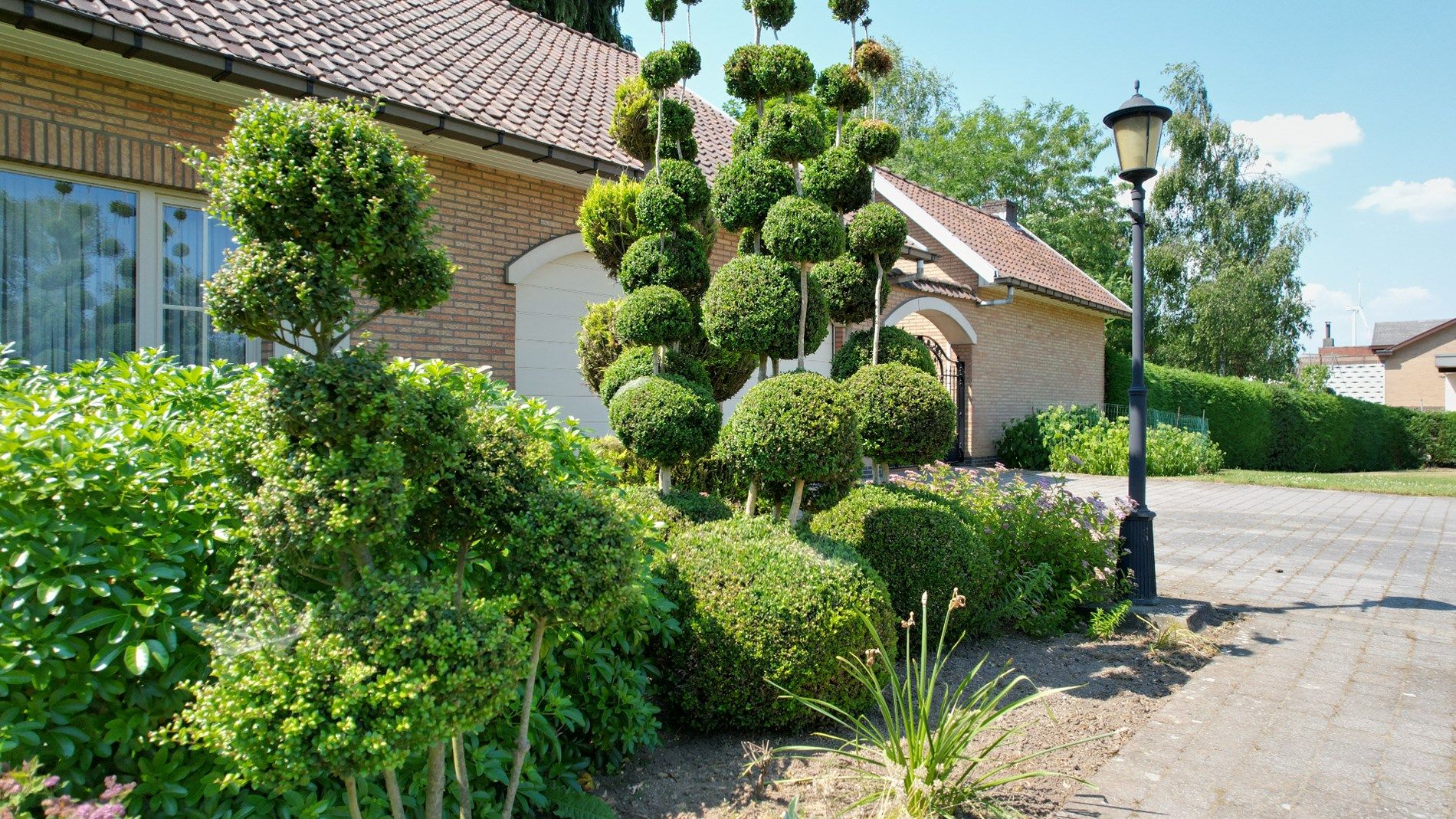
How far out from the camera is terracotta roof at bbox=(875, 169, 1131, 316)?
635 inches

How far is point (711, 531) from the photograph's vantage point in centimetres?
404

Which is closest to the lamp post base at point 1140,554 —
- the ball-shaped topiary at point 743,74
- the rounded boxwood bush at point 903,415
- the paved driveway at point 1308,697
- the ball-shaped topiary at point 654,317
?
the paved driveway at point 1308,697

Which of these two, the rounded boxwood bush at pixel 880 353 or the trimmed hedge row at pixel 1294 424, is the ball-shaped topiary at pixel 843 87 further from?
the trimmed hedge row at pixel 1294 424

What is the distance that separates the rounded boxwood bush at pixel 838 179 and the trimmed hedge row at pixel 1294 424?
1527 centimetres

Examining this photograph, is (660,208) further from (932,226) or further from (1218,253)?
(1218,253)

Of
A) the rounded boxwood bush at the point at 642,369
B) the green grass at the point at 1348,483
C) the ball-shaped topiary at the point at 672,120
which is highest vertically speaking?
the ball-shaped topiary at the point at 672,120

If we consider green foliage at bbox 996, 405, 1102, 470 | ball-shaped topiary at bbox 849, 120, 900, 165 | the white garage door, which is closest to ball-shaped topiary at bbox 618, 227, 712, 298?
ball-shaped topiary at bbox 849, 120, 900, 165

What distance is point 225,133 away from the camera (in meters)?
5.91

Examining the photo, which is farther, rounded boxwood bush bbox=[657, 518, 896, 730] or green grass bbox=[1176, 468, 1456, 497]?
green grass bbox=[1176, 468, 1456, 497]

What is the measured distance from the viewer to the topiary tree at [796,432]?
399 centimetres

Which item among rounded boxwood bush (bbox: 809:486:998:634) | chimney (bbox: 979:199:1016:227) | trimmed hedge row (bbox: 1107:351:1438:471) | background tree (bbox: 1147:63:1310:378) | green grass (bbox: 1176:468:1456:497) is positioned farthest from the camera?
background tree (bbox: 1147:63:1310:378)

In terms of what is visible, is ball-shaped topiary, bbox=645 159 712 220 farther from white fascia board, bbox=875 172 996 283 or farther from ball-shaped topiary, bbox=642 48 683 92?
white fascia board, bbox=875 172 996 283

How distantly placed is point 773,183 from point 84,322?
476cm

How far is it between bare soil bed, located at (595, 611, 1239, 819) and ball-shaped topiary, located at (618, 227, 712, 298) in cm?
293
